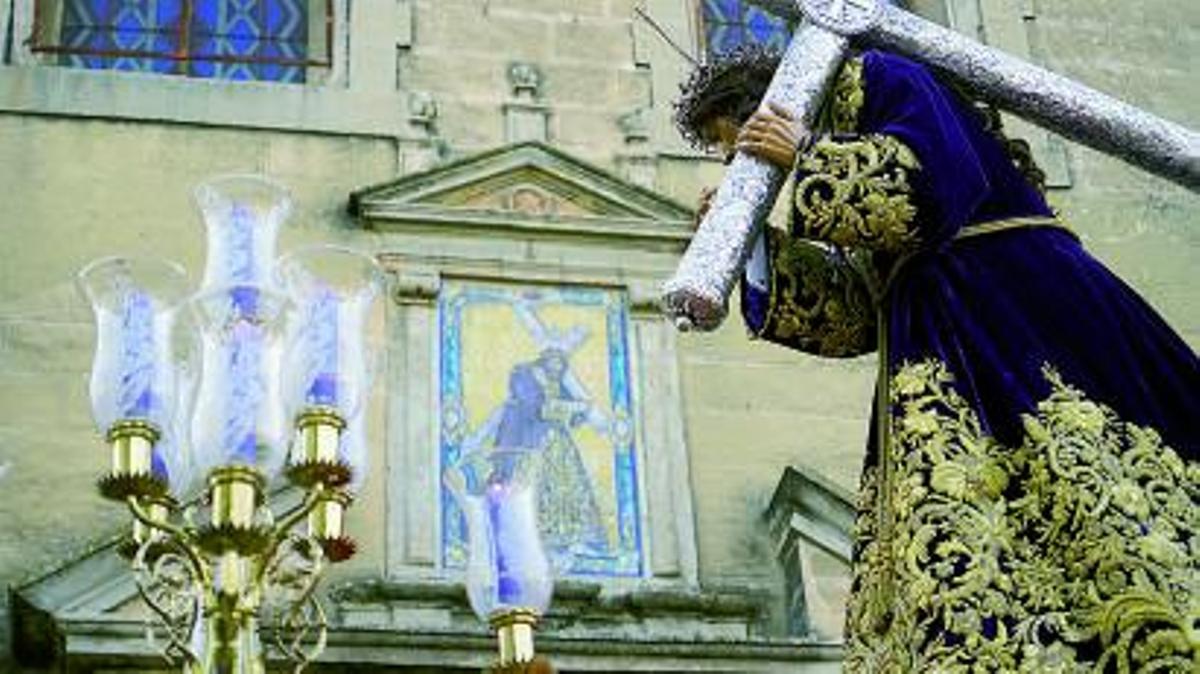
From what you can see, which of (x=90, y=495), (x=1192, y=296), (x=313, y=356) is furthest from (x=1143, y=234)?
(x=313, y=356)

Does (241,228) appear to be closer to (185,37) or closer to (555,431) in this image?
(555,431)

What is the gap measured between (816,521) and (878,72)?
327 centimetres

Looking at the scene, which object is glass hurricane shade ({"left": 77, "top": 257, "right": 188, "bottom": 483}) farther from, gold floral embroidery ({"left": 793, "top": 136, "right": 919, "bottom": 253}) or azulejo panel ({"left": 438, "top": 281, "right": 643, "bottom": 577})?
azulejo panel ({"left": 438, "top": 281, "right": 643, "bottom": 577})

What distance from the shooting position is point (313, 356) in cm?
440

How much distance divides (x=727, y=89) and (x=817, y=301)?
384 millimetres

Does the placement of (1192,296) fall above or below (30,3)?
below

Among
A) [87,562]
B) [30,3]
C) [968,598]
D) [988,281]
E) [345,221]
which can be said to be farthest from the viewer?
[30,3]

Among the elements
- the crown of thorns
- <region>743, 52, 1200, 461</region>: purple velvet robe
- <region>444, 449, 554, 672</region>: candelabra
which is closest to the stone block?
<region>444, 449, 554, 672</region>: candelabra

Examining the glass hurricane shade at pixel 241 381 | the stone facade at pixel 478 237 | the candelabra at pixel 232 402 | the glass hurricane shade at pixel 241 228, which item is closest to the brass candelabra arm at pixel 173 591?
the candelabra at pixel 232 402

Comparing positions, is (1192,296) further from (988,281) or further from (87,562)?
(988,281)

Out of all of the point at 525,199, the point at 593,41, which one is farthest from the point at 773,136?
the point at 593,41

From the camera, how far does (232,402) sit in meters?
4.21

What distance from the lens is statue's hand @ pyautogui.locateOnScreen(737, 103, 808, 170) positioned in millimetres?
3354

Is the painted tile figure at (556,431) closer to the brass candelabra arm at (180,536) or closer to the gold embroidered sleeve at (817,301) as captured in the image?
the brass candelabra arm at (180,536)
